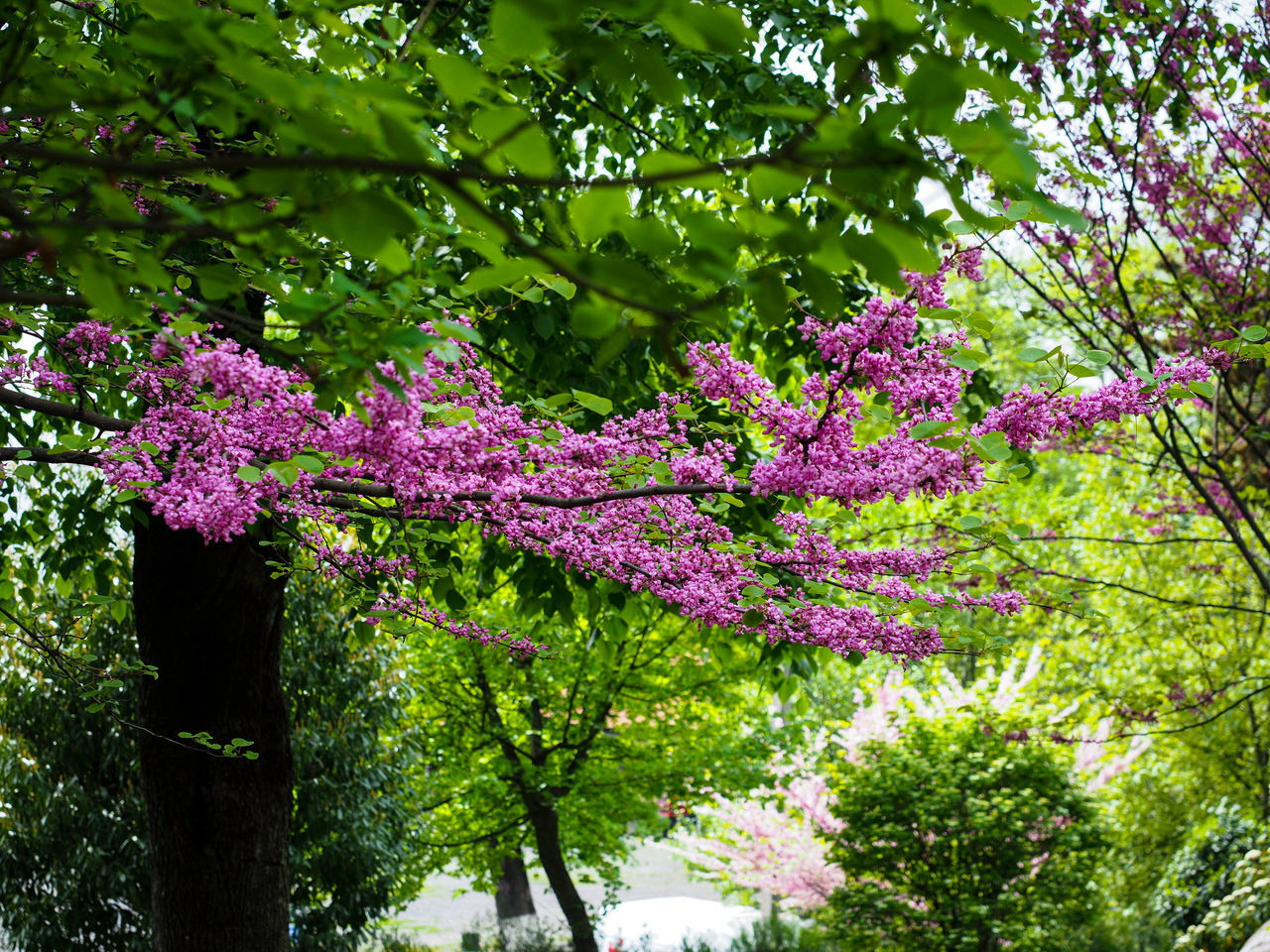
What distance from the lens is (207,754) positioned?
16.3 ft

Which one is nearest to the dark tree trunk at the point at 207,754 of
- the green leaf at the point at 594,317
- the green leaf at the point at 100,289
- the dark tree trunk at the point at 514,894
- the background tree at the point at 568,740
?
the green leaf at the point at 100,289

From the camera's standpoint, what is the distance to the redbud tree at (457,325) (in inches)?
58.6

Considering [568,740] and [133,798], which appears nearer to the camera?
[133,798]

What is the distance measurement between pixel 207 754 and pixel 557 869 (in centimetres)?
749

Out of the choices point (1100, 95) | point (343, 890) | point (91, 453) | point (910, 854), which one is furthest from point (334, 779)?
point (1100, 95)

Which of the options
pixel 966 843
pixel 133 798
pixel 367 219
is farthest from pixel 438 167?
pixel 966 843

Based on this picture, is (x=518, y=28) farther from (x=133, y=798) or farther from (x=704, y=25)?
(x=133, y=798)

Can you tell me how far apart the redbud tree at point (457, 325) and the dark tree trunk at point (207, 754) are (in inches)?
0.7

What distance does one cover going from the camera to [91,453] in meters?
3.26

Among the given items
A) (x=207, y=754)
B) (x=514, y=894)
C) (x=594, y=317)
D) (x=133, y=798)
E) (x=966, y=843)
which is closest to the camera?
(x=594, y=317)

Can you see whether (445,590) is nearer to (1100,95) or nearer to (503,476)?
(503,476)

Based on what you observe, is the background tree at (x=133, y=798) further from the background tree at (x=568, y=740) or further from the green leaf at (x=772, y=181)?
the green leaf at (x=772, y=181)

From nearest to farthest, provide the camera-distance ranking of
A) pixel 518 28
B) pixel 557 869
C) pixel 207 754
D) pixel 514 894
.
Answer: pixel 518 28
pixel 207 754
pixel 557 869
pixel 514 894

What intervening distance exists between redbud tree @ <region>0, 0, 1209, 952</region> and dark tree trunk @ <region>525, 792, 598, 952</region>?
6.35 m
